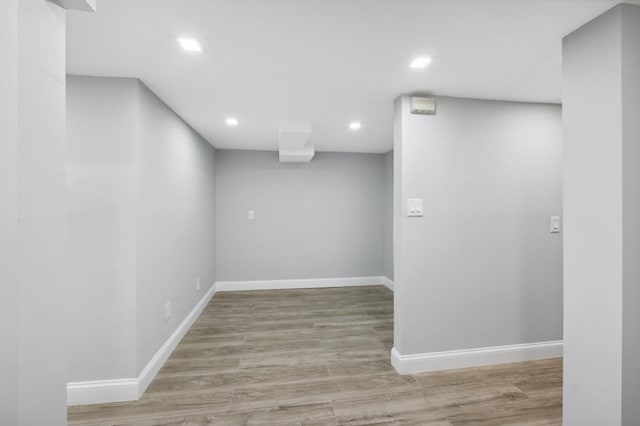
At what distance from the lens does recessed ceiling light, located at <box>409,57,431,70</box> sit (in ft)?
5.45

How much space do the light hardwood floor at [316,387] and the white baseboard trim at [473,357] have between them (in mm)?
58

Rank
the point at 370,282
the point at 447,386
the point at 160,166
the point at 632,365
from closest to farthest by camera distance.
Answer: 1. the point at 632,365
2. the point at 447,386
3. the point at 160,166
4. the point at 370,282

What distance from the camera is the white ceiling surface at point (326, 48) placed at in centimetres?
123

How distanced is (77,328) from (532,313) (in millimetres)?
3489

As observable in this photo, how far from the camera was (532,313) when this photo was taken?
2350 millimetres

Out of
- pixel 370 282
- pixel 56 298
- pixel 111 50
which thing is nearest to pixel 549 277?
pixel 370 282

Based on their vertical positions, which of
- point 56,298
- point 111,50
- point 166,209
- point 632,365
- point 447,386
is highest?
point 111,50

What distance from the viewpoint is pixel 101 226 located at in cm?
184

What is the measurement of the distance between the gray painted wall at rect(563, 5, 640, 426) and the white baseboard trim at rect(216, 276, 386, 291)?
3288 millimetres

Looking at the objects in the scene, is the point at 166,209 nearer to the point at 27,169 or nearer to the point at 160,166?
the point at 160,166

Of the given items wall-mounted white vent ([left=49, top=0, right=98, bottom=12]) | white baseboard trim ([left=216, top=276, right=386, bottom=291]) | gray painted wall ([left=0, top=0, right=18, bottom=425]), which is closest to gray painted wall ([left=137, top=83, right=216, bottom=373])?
white baseboard trim ([left=216, top=276, right=386, bottom=291])

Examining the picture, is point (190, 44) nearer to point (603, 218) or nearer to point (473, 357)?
point (603, 218)

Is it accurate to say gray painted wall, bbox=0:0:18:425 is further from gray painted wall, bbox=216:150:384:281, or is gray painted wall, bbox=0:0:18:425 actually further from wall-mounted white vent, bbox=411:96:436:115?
gray painted wall, bbox=216:150:384:281

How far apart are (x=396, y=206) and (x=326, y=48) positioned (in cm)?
130
